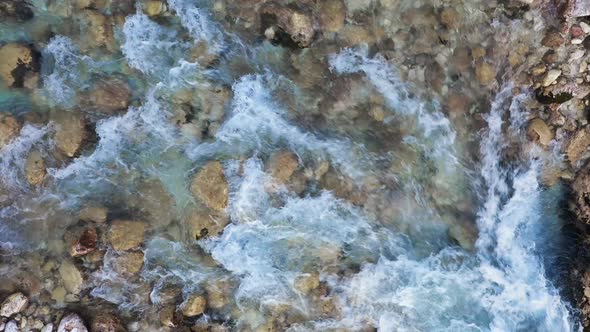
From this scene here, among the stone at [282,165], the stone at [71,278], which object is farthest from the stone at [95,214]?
the stone at [282,165]

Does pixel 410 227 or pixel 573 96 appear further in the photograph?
pixel 410 227

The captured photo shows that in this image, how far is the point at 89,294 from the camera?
20.6 ft

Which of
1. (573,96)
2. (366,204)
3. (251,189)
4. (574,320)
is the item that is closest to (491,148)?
(573,96)

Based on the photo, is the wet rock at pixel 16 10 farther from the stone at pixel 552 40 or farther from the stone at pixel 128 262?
the stone at pixel 552 40

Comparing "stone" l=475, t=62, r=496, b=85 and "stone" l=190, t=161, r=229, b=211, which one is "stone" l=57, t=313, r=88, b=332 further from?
"stone" l=475, t=62, r=496, b=85

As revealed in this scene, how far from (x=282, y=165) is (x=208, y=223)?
1171 millimetres

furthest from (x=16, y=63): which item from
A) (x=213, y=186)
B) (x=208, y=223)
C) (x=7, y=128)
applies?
(x=208, y=223)

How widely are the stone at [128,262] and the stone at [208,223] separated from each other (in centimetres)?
79

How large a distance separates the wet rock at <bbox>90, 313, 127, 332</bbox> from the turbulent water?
0.50ft

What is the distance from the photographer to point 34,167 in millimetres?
6176

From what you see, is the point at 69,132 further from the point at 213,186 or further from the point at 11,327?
the point at 11,327

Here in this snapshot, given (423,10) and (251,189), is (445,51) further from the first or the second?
(251,189)

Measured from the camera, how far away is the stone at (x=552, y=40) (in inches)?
230

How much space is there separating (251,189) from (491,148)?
3007 mm
